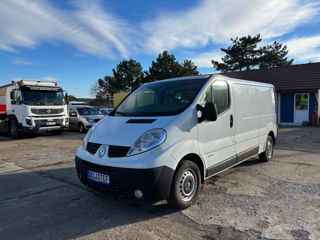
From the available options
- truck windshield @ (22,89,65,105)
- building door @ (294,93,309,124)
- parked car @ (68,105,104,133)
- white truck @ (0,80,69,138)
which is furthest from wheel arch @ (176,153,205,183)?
building door @ (294,93,309,124)

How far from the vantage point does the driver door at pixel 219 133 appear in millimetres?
3545

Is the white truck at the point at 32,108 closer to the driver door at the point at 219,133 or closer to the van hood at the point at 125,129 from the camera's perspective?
the van hood at the point at 125,129

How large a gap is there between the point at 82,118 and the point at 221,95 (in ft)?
35.5

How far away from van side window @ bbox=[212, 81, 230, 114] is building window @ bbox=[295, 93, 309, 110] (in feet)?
49.3

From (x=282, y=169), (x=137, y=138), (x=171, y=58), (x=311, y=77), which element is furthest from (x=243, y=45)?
(x=137, y=138)

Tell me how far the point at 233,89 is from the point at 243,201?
197cm

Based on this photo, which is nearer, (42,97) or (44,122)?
(44,122)

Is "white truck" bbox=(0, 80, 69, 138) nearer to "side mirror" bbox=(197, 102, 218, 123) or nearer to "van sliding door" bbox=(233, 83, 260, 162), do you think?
"van sliding door" bbox=(233, 83, 260, 162)

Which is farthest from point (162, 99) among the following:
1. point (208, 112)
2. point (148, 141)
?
point (148, 141)

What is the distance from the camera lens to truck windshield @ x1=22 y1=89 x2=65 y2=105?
10.7 m

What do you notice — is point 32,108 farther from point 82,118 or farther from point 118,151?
point 118,151

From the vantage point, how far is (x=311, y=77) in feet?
53.7

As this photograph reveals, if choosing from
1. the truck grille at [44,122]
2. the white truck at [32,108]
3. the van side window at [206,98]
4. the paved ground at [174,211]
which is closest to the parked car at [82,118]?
the white truck at [32,108]

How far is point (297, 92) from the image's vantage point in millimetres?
16703
